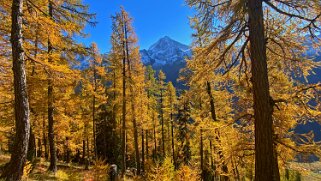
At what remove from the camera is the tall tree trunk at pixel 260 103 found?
5.95 metres

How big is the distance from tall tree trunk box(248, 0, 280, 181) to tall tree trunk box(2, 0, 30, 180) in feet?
18.8

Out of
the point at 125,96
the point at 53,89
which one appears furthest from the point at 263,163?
the point at 125,96

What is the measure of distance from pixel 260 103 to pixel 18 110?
19.7ft

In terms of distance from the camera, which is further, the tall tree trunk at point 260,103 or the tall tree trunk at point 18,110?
the tall tree trunk at point 18,110

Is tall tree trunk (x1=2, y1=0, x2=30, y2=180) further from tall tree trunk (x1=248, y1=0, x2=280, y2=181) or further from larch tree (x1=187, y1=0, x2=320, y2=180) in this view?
tall tree trunk (x1=248, y1=0, x2=280, y2=181)

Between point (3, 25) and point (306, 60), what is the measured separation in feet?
34.6

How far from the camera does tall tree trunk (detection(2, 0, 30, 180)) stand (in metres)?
7.18

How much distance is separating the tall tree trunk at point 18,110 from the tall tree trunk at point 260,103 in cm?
573

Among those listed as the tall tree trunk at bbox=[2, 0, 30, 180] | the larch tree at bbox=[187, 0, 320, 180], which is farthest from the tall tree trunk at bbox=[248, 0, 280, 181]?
the tall tree trunk at bbox=[2, 0, 30, 180]

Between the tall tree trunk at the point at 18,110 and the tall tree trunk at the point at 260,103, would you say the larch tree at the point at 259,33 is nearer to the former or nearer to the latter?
the tall tree trunk at the point at 260,103

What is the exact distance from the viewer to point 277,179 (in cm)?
604

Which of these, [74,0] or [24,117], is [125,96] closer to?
[74,0]

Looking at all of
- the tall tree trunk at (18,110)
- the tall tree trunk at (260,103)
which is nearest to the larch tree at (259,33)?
the tall tree trunk at (260,103)

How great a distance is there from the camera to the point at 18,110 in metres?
7.44
